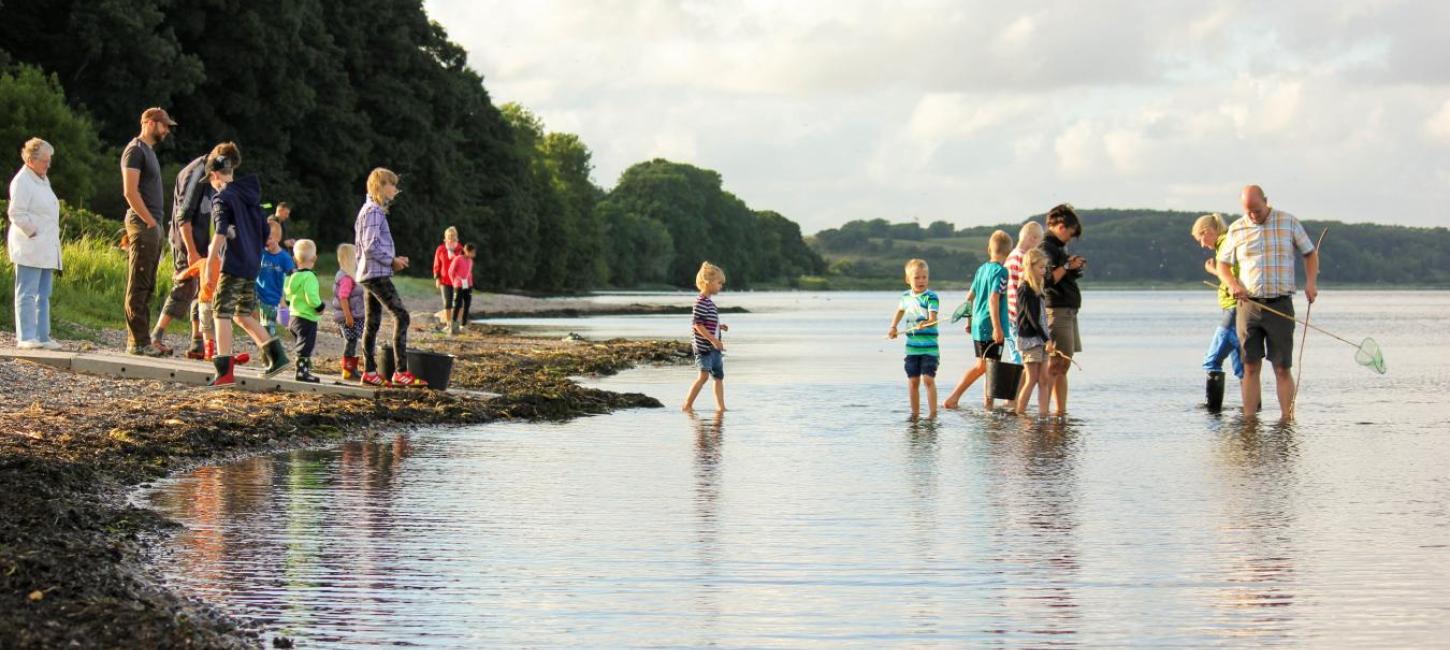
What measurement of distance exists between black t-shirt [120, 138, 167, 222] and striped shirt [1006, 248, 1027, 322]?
6.94m

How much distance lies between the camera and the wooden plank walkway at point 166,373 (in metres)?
13.3

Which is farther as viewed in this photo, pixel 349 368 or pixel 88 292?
pixel 88 292

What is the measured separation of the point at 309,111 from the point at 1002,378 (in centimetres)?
4416

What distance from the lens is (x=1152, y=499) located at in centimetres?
895

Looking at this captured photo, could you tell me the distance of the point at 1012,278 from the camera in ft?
46.7

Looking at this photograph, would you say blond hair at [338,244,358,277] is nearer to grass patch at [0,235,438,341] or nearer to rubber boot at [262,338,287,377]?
rubber boot at [262,338,287,377]

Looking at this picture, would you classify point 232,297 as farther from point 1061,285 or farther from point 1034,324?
point 1061,285

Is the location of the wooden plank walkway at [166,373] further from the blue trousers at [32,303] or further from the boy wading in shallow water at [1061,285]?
the boy wading in shallow water at [1061,285]

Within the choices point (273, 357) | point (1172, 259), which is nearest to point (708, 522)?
point (273, 357)

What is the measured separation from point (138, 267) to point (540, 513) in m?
7.69

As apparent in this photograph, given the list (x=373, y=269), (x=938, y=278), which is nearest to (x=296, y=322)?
(x=373, y=269)

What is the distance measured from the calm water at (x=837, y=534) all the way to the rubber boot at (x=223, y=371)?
1.99m

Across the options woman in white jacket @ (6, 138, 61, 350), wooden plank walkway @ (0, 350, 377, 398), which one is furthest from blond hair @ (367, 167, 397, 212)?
woman in white jacket @ (6, 138, 61, 350)

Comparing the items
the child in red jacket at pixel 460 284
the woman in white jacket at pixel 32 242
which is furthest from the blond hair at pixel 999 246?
the child in red jacket at pixel 460 284
